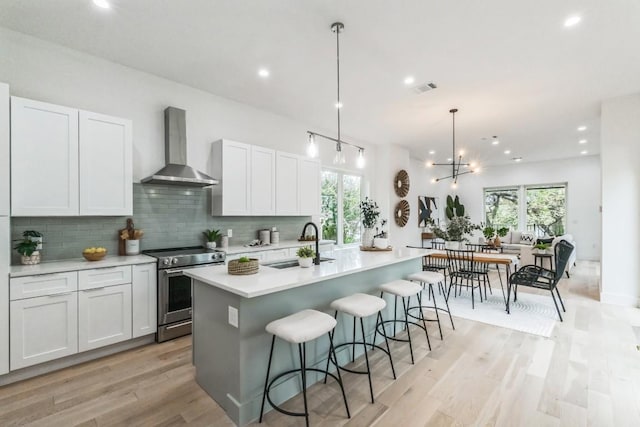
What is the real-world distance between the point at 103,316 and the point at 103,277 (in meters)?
0.37

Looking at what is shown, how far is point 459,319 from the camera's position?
385cm

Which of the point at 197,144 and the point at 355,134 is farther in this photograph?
the point at 355,134

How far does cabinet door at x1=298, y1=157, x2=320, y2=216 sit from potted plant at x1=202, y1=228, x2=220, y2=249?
1.49 meters

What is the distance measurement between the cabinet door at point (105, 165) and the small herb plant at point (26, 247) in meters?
0.45

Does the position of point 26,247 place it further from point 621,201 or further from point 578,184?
point 578,184

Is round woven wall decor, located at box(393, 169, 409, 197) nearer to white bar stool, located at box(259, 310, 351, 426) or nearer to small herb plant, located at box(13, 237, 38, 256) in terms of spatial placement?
white bar stool, located at box(259, 310, 351, 426)

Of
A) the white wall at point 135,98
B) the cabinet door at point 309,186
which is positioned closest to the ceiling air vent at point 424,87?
the white wall at point 135,98

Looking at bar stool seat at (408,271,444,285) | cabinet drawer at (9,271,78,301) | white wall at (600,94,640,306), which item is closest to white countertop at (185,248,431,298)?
bar stool seat at (408,271,444,285)

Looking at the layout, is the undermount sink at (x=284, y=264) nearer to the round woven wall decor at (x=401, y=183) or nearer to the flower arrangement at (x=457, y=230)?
the flower arrangement at (x=457, y=230)

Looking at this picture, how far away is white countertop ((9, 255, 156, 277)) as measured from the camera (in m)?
2.47

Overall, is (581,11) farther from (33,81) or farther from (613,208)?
(33,81)

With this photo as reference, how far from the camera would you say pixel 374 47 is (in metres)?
3.00

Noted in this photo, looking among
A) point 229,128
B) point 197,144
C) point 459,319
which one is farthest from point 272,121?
point 459,319

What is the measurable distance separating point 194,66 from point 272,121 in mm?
1695
